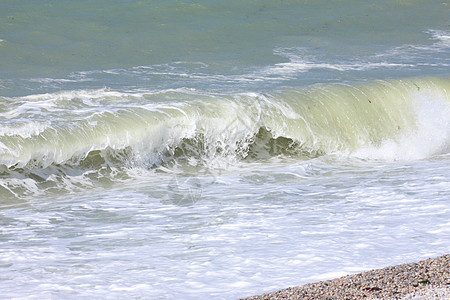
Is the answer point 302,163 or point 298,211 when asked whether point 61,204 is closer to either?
point 298,211

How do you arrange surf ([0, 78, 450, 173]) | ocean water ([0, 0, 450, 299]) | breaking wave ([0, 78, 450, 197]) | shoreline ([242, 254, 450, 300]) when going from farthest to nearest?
surf ([0, 78, 450, 173]) → breaking wave ([0, 78, 450, 197]) → ocean water ([0, 0, 450, 299]) → shoreline ([242, 254, 450, 300])

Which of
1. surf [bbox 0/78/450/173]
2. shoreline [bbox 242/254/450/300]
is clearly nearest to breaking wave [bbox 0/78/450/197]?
surf [bbox 0/78/450/173]

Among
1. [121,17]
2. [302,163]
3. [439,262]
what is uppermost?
[121,17]

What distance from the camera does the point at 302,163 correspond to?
6672 millimetres

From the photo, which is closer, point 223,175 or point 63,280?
point 63,280

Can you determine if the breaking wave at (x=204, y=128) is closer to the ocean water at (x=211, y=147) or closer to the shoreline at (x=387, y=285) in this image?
the ocean water at (x=211, y=147)

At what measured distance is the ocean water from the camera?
3.66 metres

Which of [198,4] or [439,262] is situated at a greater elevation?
[198,4]

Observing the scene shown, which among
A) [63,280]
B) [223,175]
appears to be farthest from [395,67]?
[63,280]

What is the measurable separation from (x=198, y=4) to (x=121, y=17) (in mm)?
1917

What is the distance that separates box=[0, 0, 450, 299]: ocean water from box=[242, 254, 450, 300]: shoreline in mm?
174

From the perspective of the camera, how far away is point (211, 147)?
6957 millimetres

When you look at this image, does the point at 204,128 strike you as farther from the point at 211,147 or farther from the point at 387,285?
the point at 387,285

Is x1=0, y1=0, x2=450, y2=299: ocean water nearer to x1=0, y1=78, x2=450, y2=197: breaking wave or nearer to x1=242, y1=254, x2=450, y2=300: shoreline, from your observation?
x1=0, y1=78, x2=450, y2=197: breaking wave
